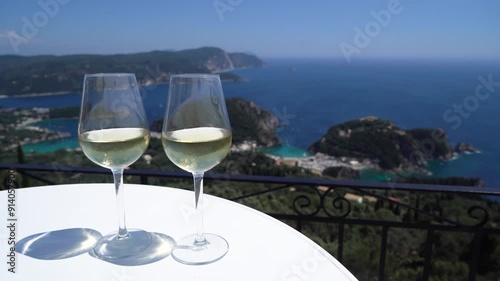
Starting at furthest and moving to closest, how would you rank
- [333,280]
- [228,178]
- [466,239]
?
[466,239] < [228,178] < [333,280]

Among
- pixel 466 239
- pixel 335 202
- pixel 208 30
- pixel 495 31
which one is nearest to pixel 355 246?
pixel 466 239

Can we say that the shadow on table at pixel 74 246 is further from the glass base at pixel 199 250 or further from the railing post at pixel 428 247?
the railing post at pixel 428 247

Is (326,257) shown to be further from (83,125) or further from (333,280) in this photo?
(83,125)

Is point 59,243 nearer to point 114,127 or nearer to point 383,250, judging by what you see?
point 114,127

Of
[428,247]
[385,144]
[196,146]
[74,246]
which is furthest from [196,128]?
[385,144]

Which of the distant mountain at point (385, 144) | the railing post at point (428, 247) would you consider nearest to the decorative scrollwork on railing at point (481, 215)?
the railing post at point (428, 247)

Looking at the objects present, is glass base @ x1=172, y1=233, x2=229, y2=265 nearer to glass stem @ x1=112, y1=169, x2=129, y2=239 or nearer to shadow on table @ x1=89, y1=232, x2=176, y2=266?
shadow on table @ x1=89, y1=232, x2=176, y2=266
